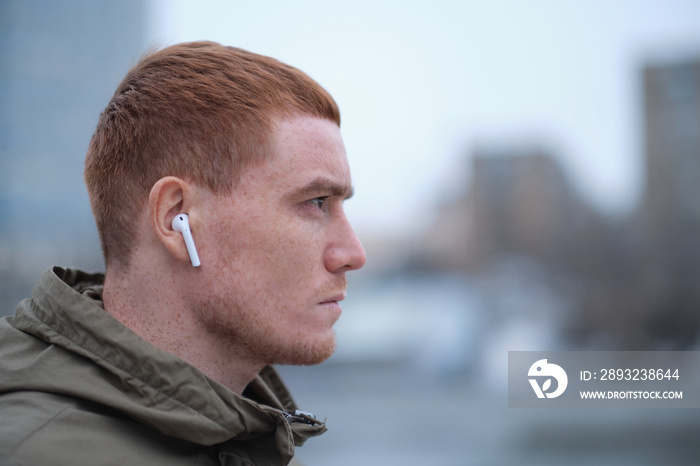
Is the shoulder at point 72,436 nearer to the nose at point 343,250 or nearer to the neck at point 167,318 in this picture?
the neck at point 167,318

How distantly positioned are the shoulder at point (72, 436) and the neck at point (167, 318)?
0.94ft

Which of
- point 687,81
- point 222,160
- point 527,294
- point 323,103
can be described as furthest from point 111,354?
point 687,81

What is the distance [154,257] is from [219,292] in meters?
0.20

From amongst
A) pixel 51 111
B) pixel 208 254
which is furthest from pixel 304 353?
pixel 51 111

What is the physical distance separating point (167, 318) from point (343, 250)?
515 mm

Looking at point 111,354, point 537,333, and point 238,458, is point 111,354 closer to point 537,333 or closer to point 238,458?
point 238,458

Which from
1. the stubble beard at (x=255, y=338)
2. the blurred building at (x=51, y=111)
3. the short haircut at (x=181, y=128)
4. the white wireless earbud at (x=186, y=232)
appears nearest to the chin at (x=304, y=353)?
the stubble beard at (x=255, y=338)

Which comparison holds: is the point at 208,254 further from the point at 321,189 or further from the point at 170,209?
the point at 321,189

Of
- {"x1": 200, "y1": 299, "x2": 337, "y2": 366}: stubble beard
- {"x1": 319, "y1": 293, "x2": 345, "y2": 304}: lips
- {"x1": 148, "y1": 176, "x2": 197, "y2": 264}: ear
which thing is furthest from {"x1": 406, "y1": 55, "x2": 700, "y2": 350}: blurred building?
{"x1": 148, "y1": 176, "x2": 197, "y2": 264}: ear

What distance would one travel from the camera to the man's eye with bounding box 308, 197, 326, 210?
1870mm

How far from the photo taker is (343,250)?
1891mm

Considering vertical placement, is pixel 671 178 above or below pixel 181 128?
above

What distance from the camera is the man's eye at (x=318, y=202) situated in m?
1.87

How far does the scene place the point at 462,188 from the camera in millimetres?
79500
